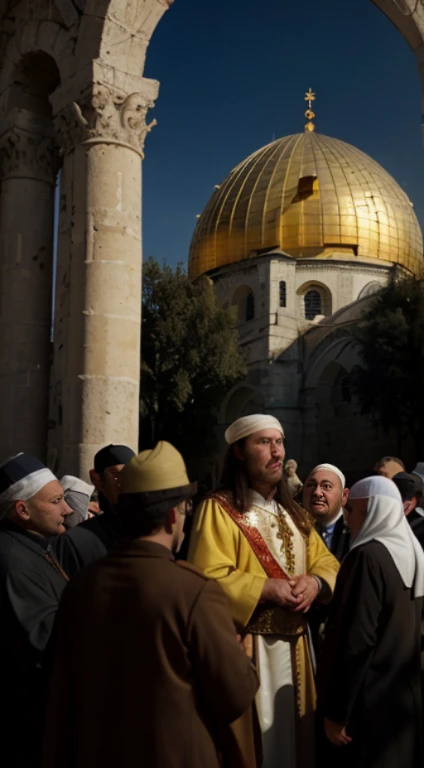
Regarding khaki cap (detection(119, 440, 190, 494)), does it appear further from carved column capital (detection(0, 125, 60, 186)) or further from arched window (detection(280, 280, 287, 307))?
arched window (detection(280, 280, 287, 307))

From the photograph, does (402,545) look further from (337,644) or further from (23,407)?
(23,407)

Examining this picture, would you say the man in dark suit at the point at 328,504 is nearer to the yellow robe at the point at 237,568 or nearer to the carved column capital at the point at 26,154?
the yellow robe at the point at 237,568

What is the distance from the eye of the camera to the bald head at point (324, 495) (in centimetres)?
568

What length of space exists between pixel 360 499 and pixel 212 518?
0.70m

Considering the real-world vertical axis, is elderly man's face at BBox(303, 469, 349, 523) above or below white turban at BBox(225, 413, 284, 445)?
below

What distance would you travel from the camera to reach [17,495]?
133 inches

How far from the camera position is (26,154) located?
9.05 m

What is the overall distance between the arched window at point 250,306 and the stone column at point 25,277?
32.6m

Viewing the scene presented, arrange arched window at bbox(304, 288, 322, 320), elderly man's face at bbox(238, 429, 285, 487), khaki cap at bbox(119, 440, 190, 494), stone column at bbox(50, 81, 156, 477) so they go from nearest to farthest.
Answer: khaki cap at bbox(119, 440, 190, 494)
elderly man's face at bbox(238, 429, 285, 487)
stone column at bbox(50, 81, 156, 477)
arched window at bbox(304, 288, 322, 320)

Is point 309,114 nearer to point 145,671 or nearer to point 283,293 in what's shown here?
point 283,293

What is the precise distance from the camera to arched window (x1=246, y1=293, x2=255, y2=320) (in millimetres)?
41625

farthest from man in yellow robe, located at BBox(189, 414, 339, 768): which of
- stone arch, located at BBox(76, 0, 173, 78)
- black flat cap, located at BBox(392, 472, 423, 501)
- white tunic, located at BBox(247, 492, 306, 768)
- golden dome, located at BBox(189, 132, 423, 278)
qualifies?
golden dome, located at BBox(189, 132, 423, 278)

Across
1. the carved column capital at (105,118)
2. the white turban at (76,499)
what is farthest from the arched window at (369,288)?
the white turban at (76,499)

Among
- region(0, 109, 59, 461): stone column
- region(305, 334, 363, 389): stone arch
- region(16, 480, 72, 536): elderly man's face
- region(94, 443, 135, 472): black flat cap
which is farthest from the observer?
region(305, 334, 363, 389): stone arch
